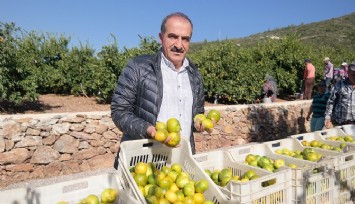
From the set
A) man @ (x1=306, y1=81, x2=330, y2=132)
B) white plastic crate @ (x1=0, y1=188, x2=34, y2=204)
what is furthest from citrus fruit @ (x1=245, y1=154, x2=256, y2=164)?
man @ (x1=306, y1=81, x2=330, y2=132)

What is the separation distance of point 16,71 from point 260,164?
8.01 meters

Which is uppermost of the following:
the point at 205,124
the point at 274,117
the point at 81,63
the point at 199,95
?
the point at 81,63

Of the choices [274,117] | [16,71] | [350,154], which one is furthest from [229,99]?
[350,154]

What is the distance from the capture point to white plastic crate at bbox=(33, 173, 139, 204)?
7.84 ft

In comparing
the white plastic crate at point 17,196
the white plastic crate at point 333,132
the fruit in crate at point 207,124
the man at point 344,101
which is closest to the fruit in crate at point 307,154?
the white plastic crate at point 333,132

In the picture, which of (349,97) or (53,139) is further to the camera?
(53,139)

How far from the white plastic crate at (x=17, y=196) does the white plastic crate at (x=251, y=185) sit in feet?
4.83

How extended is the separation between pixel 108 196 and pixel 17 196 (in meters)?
0.63

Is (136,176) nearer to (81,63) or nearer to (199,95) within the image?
(199,95)

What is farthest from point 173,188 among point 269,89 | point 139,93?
point 269,89

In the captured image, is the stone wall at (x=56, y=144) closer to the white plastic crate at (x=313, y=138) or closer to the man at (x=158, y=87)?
the man at (x=158, y=87)

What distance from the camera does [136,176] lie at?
269 cm

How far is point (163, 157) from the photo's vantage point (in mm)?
3059

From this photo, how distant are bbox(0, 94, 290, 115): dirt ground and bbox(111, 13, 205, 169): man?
7.66 m
